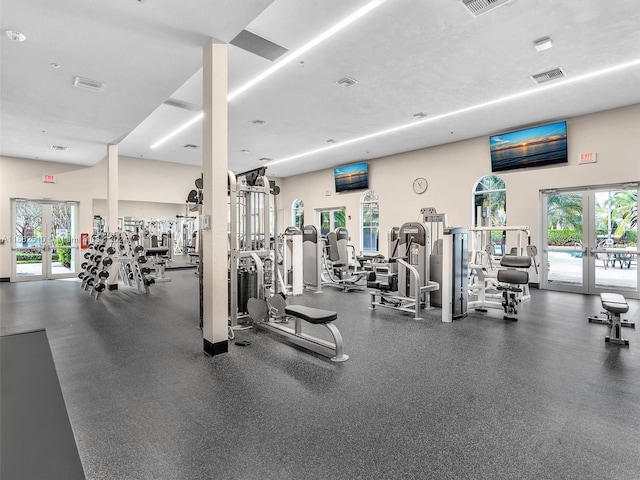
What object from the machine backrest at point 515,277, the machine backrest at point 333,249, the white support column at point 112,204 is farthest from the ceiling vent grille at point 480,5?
the white support column at point 112,204

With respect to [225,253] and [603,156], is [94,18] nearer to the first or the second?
A: [225,253]

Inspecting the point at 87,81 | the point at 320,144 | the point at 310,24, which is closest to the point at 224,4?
the point at 310,24

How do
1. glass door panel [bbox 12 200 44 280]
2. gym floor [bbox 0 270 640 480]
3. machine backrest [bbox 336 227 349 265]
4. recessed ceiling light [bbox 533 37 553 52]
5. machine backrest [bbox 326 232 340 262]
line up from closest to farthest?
1. gym floor [bbox 0 270 640 480]
2. recessed ceiling light [bbox 533 37 553 52]
3. machine backrest [bbox 326 232 340 262]
4. machine backrest [bbox 336 227 349 265]
5. glass door panel [bbox 12 200 44 280]

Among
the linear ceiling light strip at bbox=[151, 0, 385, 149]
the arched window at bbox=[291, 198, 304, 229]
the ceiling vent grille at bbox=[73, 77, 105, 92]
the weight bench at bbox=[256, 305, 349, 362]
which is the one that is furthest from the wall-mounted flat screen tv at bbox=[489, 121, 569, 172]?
the ceiling vent grille at bbox=[73, 77, 105, 92]

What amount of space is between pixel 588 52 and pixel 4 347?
7635mm

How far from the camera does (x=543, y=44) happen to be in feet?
13.2

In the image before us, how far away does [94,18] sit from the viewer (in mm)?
3188

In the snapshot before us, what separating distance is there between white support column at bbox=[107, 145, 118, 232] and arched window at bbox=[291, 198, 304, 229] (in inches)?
266

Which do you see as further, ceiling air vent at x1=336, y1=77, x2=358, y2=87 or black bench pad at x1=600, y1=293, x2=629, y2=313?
ceiling air vent at x1=336, y1=77, x2=358, y2=87

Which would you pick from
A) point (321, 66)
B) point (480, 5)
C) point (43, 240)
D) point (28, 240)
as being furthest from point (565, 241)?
point (28, 240)

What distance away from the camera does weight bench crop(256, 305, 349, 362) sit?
10.5ft

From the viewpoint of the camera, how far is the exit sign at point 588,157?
6.38 metres

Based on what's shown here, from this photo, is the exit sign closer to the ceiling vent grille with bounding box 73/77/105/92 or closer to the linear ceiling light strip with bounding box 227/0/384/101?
the linear ceiling light strip with bounding box 227/0/384/101

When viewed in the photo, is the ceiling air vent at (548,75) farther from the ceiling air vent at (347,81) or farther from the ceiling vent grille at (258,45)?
the ceiling vent grille at (258,45)
